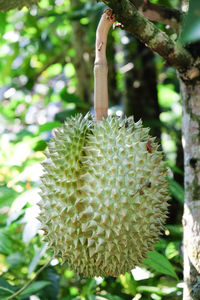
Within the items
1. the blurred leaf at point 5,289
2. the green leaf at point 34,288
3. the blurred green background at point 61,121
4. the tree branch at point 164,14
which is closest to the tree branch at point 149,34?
the tree branch at point 164,14

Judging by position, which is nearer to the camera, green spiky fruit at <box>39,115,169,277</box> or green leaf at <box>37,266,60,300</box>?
green spiky fruit at <box>39,115,169,277</box>

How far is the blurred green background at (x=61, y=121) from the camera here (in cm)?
134

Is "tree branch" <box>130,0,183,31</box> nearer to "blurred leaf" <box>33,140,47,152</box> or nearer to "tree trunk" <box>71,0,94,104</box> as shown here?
"blurred leaf" <box>33,140,47,152</box>

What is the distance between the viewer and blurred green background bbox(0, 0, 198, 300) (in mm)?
1336

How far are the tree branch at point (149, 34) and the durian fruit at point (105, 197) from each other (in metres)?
0.11

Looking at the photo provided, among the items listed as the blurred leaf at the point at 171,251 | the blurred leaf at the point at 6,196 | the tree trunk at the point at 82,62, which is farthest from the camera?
the tree trunk at the point at 82,62

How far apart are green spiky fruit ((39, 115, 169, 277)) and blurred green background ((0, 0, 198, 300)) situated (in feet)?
0.77

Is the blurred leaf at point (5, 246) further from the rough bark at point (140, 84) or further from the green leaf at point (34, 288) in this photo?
the rough bark at point (140, 84)

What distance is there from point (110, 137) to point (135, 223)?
0.23 metres

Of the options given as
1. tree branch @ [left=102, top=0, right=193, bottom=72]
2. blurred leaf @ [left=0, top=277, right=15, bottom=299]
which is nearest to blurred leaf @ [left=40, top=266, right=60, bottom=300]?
blurred leaf @ [left=0, top=277, right=15, bottom=299]

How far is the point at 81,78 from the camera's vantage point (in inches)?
99.6

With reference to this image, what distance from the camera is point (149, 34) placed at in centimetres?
92

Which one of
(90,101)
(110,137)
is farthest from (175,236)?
(90,101)

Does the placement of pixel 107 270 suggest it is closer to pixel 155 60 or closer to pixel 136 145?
pixel 136 145
